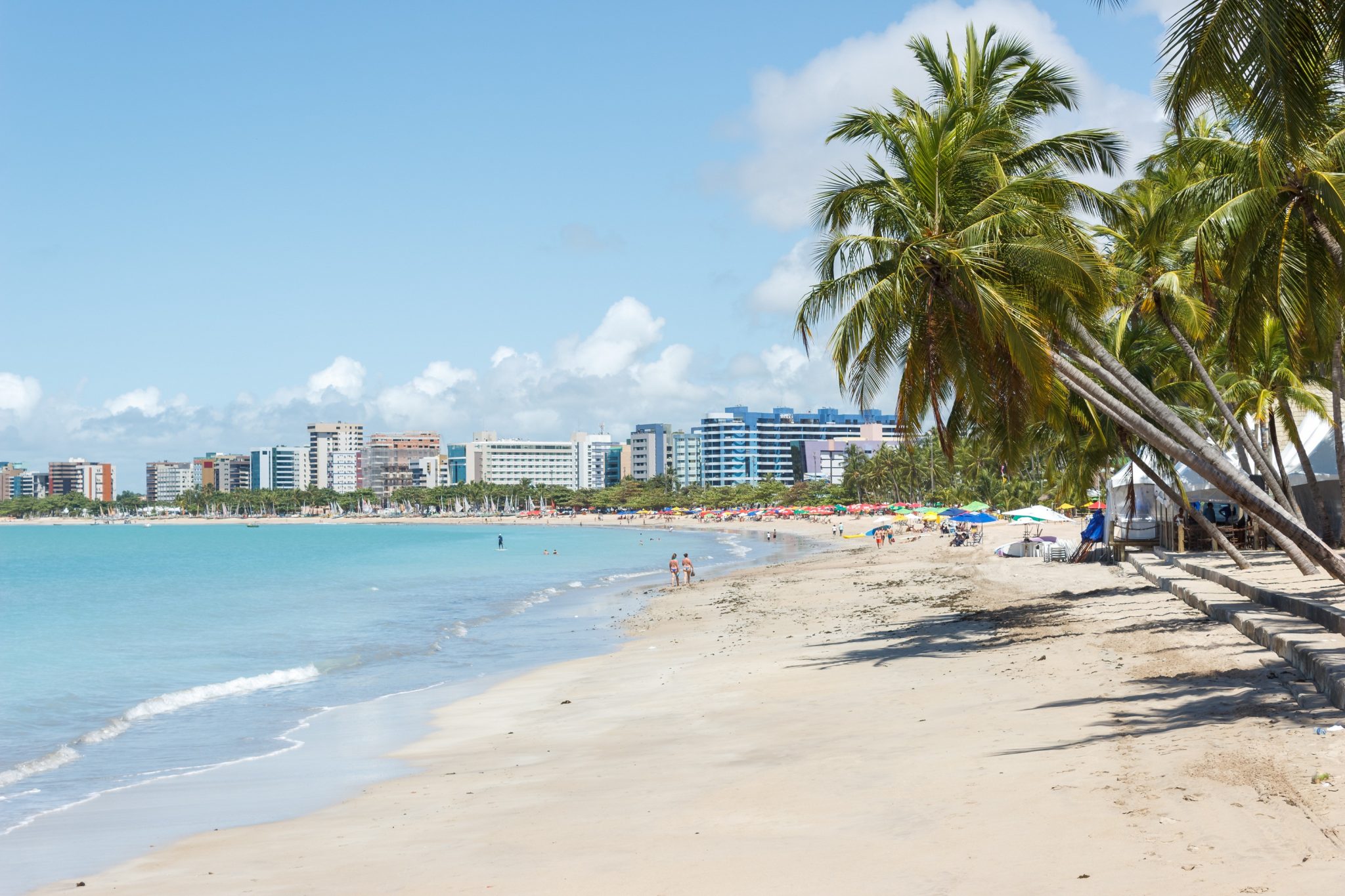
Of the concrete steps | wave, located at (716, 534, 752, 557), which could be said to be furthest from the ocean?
the concrete steps

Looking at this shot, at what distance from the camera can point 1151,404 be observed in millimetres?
12273

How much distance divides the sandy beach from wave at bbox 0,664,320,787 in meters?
4.39

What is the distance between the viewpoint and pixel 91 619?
Answer: 3525 cm

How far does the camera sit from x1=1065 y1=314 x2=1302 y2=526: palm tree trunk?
11312 millimetres

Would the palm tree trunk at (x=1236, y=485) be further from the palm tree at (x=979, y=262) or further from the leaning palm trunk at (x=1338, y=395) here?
the leaning palm trunk at (x=1338, y=395)

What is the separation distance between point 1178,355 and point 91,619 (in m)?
32.2

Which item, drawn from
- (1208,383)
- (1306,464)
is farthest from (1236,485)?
(1306,464)

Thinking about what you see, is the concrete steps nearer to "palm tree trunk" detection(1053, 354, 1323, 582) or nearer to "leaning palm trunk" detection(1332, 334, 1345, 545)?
"palm tree trunk" detection(1053, 354, 1323, 582)

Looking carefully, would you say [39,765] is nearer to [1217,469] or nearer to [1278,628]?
[1217,469]

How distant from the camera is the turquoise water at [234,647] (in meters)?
13.6

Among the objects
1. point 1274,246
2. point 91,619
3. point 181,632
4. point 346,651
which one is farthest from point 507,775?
point 91,619

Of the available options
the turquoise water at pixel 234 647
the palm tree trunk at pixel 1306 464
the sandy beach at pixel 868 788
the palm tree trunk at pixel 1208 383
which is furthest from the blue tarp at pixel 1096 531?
the sandy beach at pixel 868 788

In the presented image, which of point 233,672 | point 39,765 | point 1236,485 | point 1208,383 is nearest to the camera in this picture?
point 1236,485

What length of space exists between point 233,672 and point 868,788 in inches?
667
